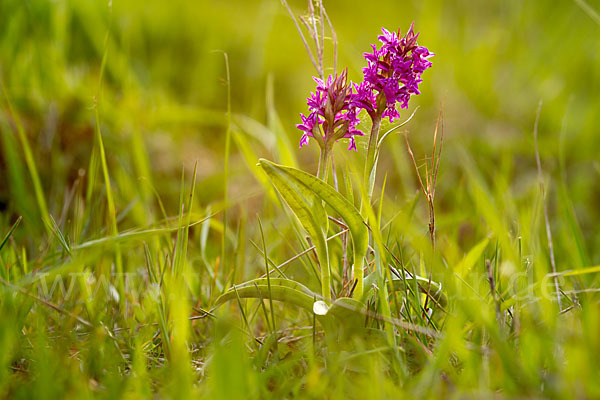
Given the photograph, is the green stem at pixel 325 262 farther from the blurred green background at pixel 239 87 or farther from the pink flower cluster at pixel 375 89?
the blurred green background at pixel 239 87


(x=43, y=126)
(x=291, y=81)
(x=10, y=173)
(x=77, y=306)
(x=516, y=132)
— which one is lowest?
(x=77, y=306)

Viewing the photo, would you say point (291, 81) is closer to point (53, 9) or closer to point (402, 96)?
point (53, 9)

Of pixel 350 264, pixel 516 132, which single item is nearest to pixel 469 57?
pixel 516 132

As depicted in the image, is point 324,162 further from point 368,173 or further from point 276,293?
point 276,293

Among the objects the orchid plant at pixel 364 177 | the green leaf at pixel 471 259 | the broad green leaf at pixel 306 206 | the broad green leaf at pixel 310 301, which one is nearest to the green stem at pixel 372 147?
the orchid plant at pixel 364 177

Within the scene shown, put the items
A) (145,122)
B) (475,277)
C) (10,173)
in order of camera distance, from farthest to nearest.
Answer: (145,122)
(10,173)
(475,277)

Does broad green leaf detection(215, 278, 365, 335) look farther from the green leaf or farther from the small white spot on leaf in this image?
the green leaf
